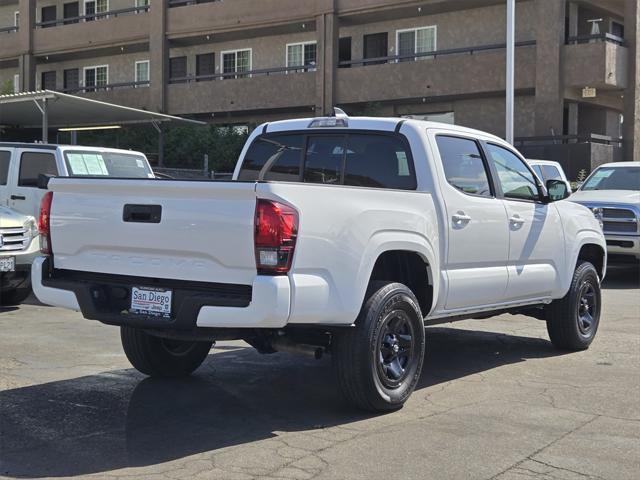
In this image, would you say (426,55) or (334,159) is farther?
(426,55)

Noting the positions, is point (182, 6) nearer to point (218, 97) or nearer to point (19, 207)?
point (218, 97)

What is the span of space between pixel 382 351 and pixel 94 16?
33.3 meters

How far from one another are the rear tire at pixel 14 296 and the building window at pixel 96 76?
2812 centimetres

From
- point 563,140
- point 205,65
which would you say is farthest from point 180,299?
point 205,65

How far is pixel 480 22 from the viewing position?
28.5 meters

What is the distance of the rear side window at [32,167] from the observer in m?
12.7

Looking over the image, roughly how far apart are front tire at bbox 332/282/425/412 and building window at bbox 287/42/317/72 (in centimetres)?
2695

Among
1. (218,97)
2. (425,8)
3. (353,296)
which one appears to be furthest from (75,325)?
(218,97)

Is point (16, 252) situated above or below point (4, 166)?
below

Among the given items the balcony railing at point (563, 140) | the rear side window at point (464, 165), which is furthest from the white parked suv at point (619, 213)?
the balcony railing at point (563, 140)

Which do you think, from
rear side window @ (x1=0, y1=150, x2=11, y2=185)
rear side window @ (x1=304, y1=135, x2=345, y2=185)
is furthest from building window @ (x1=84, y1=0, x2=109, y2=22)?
rear side window @ (x1=304, y1=135, x2=345, y2=185)

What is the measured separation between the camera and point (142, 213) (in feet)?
17.8

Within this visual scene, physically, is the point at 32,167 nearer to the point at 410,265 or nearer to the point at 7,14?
the point at 410,265

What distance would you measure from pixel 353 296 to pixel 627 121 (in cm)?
2393
